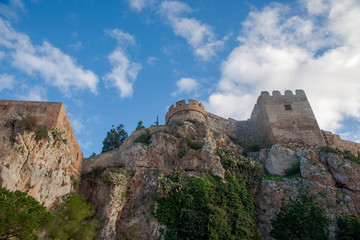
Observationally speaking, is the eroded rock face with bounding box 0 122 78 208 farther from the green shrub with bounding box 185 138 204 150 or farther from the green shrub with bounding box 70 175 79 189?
the green shrub with bounding box 185 138 204 150

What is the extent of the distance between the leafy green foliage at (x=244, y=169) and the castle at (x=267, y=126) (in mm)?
5679

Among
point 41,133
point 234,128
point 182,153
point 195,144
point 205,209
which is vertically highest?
point 234,128

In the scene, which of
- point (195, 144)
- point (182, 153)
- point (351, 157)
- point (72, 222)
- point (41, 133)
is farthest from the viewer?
point (351, 157)

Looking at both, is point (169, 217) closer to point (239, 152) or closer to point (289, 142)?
point (239, 152)

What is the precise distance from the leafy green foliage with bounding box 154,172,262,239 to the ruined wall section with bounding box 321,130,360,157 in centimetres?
1305

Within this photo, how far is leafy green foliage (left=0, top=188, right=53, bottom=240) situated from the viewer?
1057cm

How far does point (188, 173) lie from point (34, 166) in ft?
34.2

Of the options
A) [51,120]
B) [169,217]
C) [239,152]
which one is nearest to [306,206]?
[239,152]

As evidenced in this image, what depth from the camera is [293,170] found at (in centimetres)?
2239

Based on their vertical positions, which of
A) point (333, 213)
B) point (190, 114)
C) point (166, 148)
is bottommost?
point (333, 213)

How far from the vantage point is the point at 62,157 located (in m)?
17.6

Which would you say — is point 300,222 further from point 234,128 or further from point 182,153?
point 234,128

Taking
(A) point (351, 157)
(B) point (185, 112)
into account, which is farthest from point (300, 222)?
(B) point (185, 112)

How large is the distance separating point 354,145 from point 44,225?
29586 millimetres
